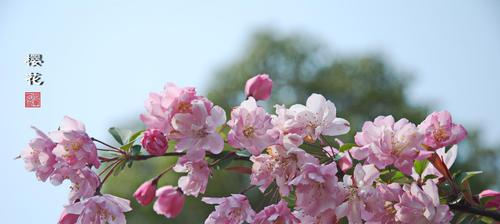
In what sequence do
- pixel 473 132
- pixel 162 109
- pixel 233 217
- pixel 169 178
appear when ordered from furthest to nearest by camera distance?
pixel 473 132 < pixel 169 178 < pixel 233 217 < pixel 162 109

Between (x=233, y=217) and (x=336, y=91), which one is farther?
(x=336, y=91)

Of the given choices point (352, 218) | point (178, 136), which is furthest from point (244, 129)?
point (352, 218)

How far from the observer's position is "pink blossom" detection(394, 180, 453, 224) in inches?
53.5

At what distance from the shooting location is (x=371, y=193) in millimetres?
1362

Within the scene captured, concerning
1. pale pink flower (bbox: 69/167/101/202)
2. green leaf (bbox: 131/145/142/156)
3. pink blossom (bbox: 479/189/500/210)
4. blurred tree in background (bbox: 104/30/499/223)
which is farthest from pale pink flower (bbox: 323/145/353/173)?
blurred tree in background (bbox: 104/30/499/223)

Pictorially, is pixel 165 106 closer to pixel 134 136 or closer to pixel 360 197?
pixel 134 136

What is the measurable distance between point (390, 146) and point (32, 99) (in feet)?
6.30

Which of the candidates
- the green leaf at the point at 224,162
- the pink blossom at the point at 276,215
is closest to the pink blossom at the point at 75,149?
the green leaf at the point at 224,162

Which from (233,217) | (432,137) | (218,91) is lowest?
(218,91)

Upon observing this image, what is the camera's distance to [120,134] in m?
1.56

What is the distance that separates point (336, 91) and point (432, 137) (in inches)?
584

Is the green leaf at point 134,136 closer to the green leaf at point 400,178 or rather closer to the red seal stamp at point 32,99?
the green leaf at point 400,178

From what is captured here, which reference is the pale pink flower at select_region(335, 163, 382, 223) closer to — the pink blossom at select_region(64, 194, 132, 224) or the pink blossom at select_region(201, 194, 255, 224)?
the pink blossom at select_region(201, 194, 255, 224)

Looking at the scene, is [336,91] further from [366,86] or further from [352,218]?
[352,218]
